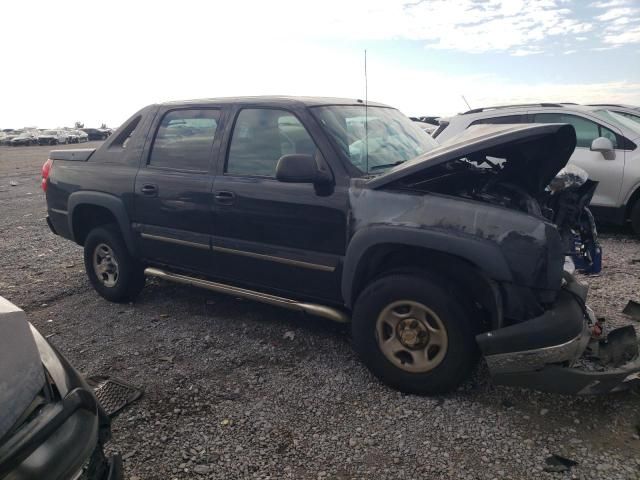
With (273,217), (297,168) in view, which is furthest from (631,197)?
(297,168)

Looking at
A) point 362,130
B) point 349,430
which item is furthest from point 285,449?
point 362,130

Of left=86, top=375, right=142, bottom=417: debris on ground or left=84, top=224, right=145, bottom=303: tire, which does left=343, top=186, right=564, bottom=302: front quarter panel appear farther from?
left=84, top=224, right=145, bottom=303: tire

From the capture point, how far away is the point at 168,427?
9.77 ft

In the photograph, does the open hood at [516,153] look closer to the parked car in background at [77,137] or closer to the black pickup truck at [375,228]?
the black pickup truck at [375,228]

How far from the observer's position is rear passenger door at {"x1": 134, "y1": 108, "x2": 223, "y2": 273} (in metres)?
4.02

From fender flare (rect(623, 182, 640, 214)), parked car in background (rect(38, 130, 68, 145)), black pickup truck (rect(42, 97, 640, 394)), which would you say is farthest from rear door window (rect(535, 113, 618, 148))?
parked car in background (rect(38, 130, 68, 145))

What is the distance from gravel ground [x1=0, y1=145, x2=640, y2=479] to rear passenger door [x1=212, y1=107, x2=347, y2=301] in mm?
541

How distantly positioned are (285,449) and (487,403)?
1.25 m

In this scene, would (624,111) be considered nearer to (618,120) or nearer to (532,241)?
(618,120)

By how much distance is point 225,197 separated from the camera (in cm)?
384

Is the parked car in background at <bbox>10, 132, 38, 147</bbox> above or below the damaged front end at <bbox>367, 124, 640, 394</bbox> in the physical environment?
below

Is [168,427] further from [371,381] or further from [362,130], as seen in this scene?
[362,130]

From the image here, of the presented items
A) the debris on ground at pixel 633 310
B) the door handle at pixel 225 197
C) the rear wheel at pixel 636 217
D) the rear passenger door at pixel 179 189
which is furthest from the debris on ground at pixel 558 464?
the rear wheel at pixel 636 217

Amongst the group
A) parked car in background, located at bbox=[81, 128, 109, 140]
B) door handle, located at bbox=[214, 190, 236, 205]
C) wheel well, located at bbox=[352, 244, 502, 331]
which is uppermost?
door handle, located at bbox=[214, 190, 236, 205]
